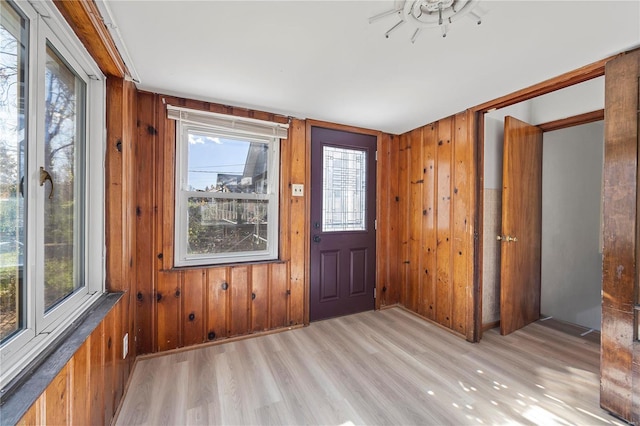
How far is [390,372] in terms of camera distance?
2027mm

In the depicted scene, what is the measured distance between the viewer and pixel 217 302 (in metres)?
2.46

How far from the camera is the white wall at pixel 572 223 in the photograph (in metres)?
3.06

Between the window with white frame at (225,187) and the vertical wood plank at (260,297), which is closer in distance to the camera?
the window with white frame at (225,187)

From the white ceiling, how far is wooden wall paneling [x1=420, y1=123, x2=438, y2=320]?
73 centimetres

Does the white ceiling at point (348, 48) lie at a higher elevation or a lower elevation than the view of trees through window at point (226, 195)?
higher

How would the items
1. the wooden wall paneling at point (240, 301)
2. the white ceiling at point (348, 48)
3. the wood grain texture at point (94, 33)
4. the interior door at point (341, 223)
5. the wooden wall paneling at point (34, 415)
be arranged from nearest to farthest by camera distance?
the wooden wall paneling at point (34, 415) < the wood grain texture at point (94, 33) < the white ceiling at point (348, 48) < the wooden wall paneling at point (240, 301) < the interior door at point (341, 223)

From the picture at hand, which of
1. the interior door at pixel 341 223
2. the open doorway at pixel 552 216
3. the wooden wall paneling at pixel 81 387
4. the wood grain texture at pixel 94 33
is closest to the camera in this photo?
the wooden wall paneling at pixel 81 387

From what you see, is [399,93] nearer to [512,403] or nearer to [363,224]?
[363,224]

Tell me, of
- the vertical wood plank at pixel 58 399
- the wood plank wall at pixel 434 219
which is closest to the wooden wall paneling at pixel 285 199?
the wood plank wall at pixel 434 219

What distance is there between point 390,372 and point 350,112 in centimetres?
230

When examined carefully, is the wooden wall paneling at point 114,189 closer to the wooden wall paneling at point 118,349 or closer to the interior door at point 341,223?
the wooden wall paneling at point 118,349

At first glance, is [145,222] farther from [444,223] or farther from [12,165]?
[444,223]

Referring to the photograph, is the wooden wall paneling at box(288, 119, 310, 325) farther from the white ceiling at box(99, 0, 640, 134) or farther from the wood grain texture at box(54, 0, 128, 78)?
the wood grain texture at box(54, 0, 128, 78)

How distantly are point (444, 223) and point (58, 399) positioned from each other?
300 centimetres
